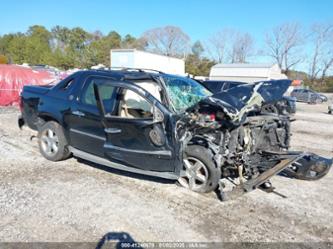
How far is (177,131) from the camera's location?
13.7 ft

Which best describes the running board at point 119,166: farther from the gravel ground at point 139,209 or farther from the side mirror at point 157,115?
the side mirror at point 157,115

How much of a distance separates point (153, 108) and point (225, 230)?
1905 millimetres

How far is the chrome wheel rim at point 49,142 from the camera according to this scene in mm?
5426

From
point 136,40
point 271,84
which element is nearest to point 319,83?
point 136,40

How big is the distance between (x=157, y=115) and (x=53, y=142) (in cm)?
244

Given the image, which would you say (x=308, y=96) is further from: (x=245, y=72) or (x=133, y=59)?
(x=133, y=59)

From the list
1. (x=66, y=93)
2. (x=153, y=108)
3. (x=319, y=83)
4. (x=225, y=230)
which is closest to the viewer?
(x=225, y=230)

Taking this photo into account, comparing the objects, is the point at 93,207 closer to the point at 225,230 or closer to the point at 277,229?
the point at 225,230

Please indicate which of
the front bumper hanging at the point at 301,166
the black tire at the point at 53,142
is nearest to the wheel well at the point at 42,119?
the black tire at the point at 53,142

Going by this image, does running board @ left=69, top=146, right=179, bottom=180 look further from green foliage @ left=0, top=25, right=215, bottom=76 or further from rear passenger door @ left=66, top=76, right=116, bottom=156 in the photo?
green foliage @ left=0, top=25, right=215, bottom=76

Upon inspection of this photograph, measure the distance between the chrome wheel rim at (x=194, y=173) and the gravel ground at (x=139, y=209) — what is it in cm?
15

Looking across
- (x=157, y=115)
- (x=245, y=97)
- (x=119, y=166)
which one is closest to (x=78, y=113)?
(x=119, y=166)

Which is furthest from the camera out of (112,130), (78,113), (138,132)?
(78,113)

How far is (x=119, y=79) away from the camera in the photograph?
4.53m
